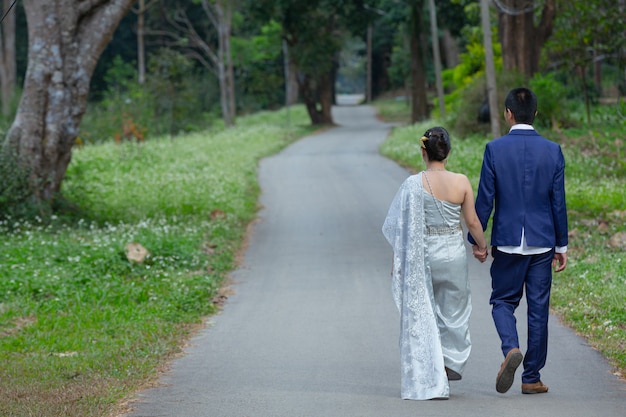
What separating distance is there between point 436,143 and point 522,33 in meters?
23.7

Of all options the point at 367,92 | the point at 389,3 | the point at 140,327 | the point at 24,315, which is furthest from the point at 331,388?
the point at 367,92

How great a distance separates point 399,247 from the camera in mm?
6578

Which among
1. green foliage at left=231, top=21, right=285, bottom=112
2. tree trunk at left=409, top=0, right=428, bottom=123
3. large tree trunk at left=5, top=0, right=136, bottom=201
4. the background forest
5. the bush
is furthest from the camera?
green foliage at left=231, top=21, right=285, bottom=112

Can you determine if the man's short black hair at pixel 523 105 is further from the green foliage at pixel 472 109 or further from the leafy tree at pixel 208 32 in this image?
the leafy tree at pixel 208 32

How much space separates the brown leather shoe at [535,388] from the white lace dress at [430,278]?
455 mm

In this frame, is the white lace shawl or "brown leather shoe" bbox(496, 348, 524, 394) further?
the white lace shawl

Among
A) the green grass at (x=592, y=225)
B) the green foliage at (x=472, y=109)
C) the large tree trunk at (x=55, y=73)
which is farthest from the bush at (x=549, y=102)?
the large tree trunk at (x=55, y=73)

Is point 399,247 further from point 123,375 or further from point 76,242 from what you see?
point 76,242

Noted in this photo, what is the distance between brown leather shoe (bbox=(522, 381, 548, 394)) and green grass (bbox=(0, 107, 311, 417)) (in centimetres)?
281

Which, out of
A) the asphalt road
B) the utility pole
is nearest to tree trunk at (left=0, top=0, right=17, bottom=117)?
the utility pole

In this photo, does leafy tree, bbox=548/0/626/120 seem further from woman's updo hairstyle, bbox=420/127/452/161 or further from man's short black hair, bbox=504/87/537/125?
woman's updo hairstyle, bbox=420/127/452/161

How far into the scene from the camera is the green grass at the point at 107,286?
7312 mm

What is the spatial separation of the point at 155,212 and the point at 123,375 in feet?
36.3

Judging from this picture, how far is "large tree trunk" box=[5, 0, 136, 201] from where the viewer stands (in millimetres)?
16141
